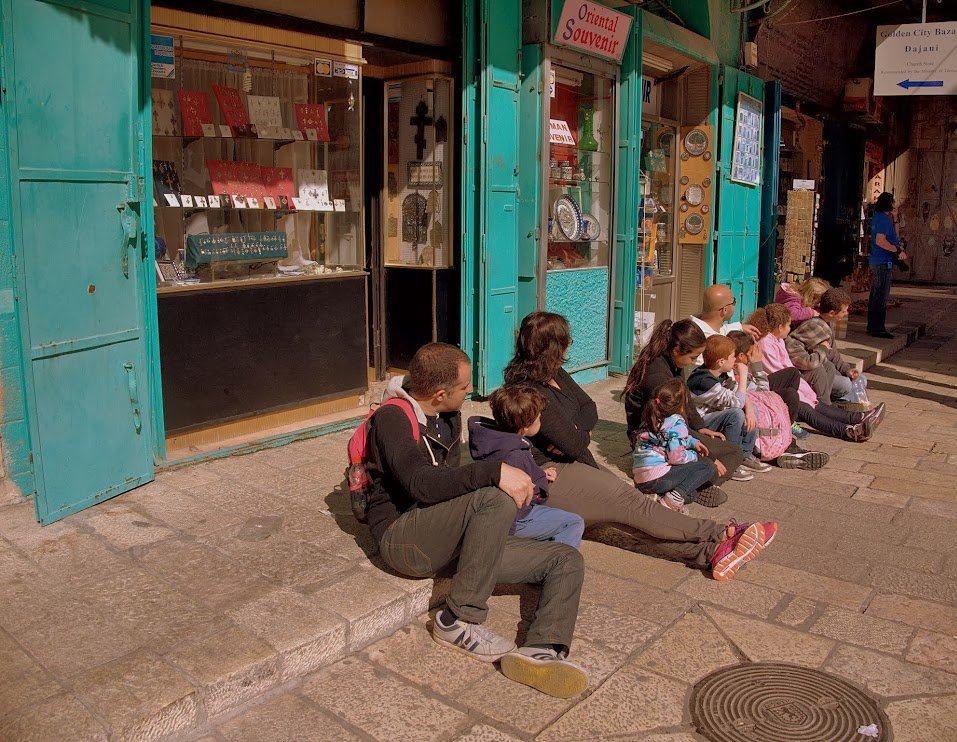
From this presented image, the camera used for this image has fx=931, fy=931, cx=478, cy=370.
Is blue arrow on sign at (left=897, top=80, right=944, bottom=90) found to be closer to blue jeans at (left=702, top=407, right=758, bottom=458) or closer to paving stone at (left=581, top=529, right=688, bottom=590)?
blue jeans at (left=702, top=407, right=758, bottom=458)

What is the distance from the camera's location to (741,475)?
599 centimetres

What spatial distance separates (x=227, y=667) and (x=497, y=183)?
4.87 meters

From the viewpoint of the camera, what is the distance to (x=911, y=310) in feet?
50.0

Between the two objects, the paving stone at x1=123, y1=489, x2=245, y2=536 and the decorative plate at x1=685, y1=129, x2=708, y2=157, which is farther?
the decorative plate at x1=685, y1=129, x2=708, y2=157

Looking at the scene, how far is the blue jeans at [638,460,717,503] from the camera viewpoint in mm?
5105

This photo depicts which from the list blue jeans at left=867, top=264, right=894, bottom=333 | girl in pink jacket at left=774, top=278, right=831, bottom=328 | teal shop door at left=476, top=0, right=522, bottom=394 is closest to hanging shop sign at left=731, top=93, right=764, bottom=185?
blue jeans at left=867, top=264, right=894, bottom=333

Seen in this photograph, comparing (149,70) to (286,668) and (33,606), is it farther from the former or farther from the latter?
(286,668)

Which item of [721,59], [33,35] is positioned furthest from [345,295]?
[721,59]

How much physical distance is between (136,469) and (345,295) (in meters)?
2.11

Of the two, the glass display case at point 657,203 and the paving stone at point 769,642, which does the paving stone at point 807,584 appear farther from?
the glass display case at point 657,203

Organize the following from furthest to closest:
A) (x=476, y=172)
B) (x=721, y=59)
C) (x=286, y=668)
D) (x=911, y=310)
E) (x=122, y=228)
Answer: (x=911, y=310) → (x=721, y=59) → (x=476, y=172) → (x=122, y=228) → (x=286, y=668)

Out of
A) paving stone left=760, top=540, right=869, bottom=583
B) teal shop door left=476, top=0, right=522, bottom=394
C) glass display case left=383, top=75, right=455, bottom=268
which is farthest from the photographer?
glass display case left=383, top=75, right=455, bottom=268

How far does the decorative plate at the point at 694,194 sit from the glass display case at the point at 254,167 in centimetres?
499

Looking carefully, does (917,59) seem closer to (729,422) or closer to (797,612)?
(729,422)
